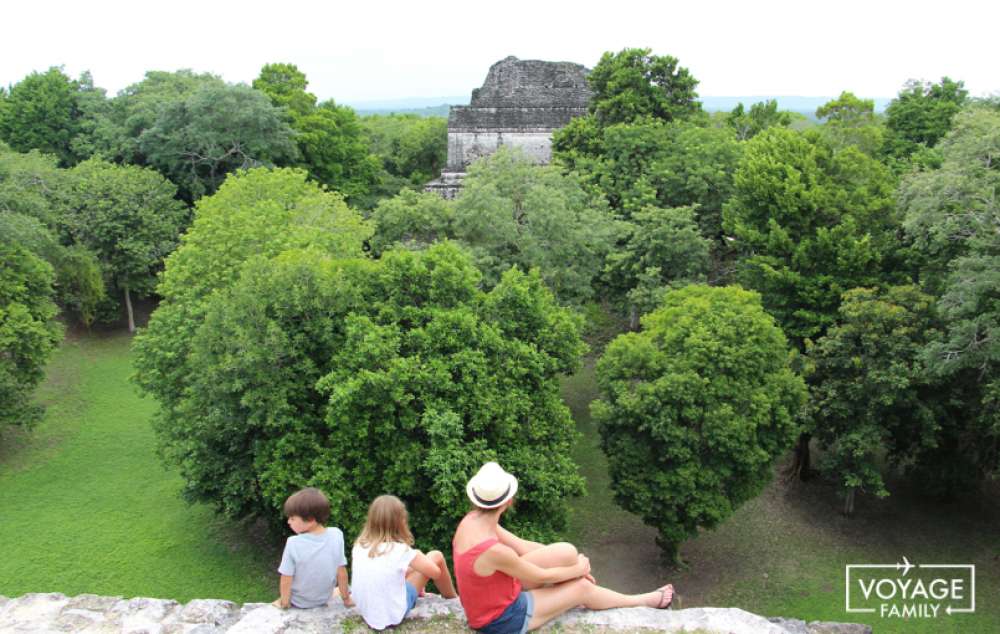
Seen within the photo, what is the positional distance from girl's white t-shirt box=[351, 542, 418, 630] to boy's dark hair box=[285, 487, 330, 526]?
438mm

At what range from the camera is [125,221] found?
27.0 meters

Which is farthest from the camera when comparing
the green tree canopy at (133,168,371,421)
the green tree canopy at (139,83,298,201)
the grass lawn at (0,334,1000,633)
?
the green tree canopy at (139,83,298,201)

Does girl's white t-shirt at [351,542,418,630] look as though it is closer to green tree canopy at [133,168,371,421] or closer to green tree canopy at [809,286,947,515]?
green tree canopy at [133,168,371,421]

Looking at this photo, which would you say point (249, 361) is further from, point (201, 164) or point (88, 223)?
point (201, 164)

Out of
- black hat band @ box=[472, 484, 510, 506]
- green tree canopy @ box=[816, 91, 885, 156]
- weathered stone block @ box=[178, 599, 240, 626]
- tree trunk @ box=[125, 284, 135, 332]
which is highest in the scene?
green tree canopy @ box=[816, 91, 885, 156]

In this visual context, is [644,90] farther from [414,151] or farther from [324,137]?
[414,151]

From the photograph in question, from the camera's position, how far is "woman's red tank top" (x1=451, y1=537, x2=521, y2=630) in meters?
6.04

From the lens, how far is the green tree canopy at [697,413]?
1420cm

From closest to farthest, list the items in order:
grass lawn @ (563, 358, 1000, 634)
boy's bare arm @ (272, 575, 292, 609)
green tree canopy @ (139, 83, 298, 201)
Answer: boy's bare arm @ (272, 575, 292, 609), grass lawn @ (563, 358, 1000, 634), green tree canopy @ (139, 83, 298, 201)

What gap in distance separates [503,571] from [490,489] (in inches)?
25.0

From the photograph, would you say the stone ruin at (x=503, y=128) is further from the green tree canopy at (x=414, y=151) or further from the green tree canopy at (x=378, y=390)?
the green tree canopy at (x=378, y=390)

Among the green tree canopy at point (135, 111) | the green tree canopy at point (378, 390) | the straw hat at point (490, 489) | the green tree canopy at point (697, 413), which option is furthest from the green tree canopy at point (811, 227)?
the green tree canopy at point (135, 111)

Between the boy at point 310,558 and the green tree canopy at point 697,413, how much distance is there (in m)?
8.47

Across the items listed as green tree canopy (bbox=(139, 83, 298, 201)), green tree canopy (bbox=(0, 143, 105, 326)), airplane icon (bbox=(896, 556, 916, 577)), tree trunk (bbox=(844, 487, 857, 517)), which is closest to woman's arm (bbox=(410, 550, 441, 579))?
airplane icon (bbox=(896, 556, 916, 577))
